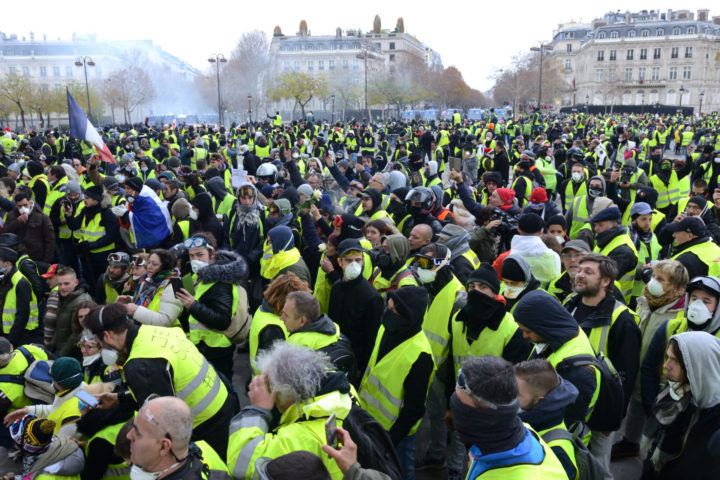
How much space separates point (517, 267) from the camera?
171 inches

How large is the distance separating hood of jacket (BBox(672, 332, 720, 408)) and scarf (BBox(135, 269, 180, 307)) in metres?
3.77

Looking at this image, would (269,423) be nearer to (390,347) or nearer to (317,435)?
(317,435)

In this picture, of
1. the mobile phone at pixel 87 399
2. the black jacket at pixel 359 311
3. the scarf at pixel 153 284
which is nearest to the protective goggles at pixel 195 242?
the scarf at pixel 153 284

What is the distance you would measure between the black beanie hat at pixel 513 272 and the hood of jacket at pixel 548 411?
1719mm

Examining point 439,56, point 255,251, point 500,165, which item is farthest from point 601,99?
point 255,251

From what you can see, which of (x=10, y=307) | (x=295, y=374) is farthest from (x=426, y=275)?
(x=10, y=307)

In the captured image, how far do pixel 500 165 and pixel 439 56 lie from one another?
16010 centimetres

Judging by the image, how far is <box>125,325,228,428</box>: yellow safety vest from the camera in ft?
10.6

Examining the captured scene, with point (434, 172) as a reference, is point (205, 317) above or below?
below

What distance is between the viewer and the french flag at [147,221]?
707 cm

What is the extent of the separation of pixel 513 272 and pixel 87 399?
309 cm

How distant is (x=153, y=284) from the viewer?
186 inches

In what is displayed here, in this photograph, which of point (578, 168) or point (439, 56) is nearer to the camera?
point (578, 168)

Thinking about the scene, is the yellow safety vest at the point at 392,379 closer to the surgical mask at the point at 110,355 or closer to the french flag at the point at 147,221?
the surgical mask at the point at 110,355
